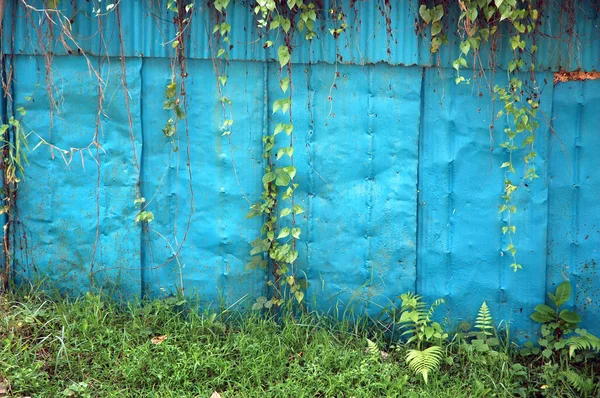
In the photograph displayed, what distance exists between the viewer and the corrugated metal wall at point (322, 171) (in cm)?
509

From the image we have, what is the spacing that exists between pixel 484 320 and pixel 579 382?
70 cm

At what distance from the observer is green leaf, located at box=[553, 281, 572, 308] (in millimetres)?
5066

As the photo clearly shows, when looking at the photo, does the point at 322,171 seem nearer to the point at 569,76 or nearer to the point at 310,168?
the point at 310,168

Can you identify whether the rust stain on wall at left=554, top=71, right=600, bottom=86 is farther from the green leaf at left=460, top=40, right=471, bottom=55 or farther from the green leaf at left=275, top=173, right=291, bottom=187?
the green leaf at left=275, top=173, right=291, bottom=187

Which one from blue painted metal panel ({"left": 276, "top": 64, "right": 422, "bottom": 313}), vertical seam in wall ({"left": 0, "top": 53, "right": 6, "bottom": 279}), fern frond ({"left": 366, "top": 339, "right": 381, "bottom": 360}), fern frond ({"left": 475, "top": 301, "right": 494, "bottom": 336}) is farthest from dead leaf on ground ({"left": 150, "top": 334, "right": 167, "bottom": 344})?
fern frond ({"left": 475, "top": 301, "right": 494, "bottom": 336})

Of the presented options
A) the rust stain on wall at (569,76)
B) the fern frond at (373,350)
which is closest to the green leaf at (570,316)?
the fern frond at (373,350)

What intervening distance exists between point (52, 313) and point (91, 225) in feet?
2.14

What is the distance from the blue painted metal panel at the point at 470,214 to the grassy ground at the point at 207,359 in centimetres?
40

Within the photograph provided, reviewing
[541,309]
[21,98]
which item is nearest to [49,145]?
[21,98]

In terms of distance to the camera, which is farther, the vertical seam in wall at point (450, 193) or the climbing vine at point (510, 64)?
the vertical seam in wall at point (450, 193)

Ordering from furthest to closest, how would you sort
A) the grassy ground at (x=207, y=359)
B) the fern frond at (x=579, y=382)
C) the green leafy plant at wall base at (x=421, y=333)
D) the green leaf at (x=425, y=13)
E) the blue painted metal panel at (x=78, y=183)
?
the blue painted metal panel at (x=78, y=183) → the green leaf at (x=425, y=13) → the green leafy plant at wall base at (x=421, y=333) → the fern frond at (x=579, y=382) → the grassy ground at (x=207, y=359)

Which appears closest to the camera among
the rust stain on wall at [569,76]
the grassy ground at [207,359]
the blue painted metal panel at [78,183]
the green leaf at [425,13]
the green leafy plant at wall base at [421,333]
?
the grassy ground at [207,359]

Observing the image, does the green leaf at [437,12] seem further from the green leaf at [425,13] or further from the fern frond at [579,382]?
the fern frond at [579,382]

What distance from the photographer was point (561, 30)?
5004 mm
